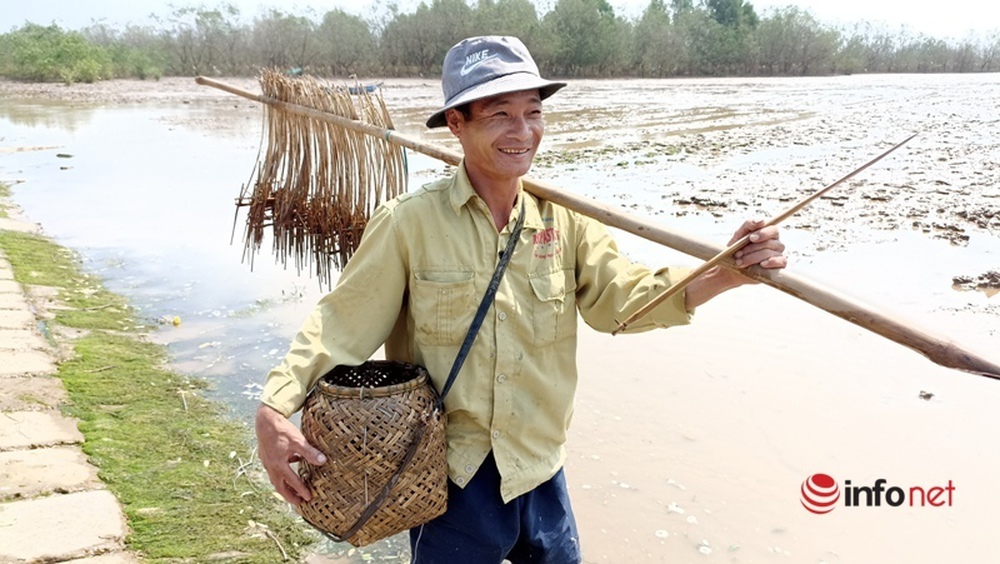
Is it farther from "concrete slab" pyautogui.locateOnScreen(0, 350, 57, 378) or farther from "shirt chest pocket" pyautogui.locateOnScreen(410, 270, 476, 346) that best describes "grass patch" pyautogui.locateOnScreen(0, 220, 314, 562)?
"shirt chest pocket" pyautogui.locateOnScreen(410, 270, 476, 346)

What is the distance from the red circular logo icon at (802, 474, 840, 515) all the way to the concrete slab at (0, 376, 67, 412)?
11.8ft

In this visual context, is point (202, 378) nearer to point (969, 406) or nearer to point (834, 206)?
point (969, 406)

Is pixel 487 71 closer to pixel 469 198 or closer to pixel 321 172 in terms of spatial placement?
pixel 469 198

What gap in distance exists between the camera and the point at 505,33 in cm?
3772

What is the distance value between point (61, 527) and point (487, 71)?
2436 millimetres

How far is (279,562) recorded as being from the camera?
2975 millimetres

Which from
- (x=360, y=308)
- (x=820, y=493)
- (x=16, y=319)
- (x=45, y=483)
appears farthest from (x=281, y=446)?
(x=16, y=319)

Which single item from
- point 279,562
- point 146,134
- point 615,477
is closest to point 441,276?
point 279,562

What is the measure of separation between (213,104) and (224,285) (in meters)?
21.4

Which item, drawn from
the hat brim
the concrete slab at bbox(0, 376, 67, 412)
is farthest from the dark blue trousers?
the concrete slab at bbox(0, 376, 67, 412)

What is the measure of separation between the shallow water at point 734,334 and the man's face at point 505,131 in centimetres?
57

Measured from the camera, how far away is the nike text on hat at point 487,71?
5.87ft

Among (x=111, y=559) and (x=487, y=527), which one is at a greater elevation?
(x=487, y=527)

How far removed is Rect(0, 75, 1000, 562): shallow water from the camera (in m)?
3.41
